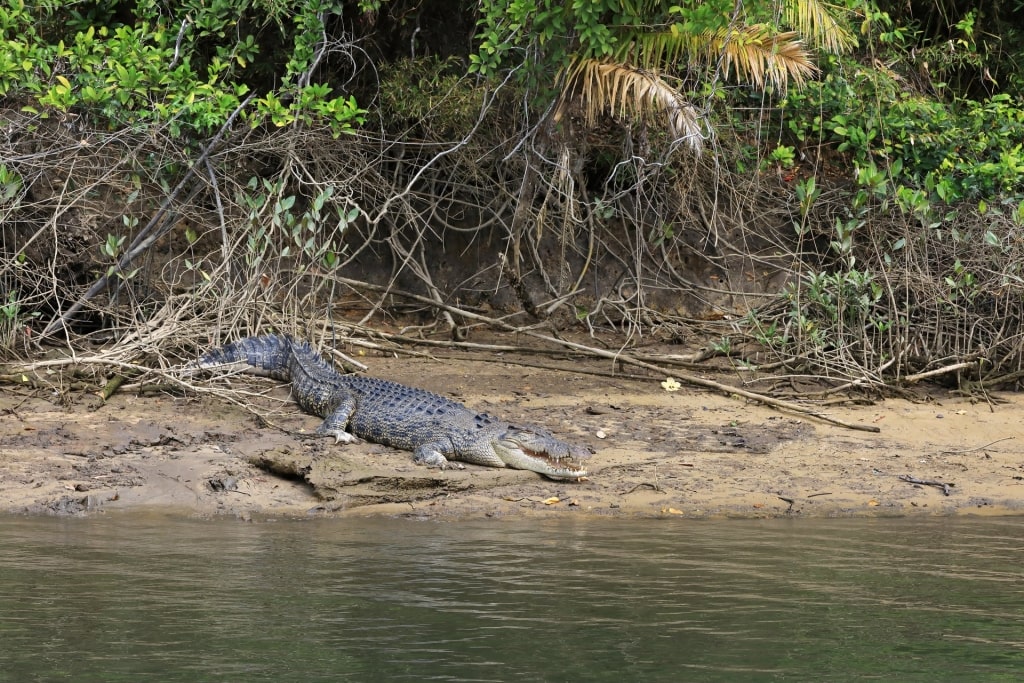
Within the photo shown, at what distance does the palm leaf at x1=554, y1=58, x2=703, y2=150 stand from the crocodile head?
2692 mm

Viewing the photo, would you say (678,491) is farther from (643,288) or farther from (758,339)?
(643,288)

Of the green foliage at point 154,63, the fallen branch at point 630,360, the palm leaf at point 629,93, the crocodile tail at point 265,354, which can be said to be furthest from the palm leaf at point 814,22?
the crocodile tail at point 265,354

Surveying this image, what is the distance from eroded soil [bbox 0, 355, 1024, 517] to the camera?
6.84 m

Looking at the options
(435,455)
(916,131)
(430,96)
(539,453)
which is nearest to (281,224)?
(430,96)

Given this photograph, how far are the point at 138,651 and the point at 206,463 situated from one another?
2828 millimetres

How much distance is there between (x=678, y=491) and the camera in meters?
7.03

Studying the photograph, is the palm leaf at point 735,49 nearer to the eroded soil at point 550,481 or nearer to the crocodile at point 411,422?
the eroded soil at point 550,481

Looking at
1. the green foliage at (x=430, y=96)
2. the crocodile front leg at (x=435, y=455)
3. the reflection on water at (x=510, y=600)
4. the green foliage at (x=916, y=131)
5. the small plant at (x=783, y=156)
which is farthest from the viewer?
the small plant at (x=783, y=156)

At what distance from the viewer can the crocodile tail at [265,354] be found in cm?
876

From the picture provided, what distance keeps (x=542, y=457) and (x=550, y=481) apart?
155mm

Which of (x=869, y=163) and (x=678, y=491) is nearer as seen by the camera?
(x=678, y=491)

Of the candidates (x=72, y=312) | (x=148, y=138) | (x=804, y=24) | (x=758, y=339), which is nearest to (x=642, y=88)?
(x=804, y=24)

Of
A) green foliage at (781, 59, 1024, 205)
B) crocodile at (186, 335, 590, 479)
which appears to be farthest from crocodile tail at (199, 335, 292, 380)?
green foliage at (781, 59, 1024, 205)

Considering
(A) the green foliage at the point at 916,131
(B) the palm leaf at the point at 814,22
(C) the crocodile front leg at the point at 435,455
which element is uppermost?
(B) the palm leaf at the point at 814,22
